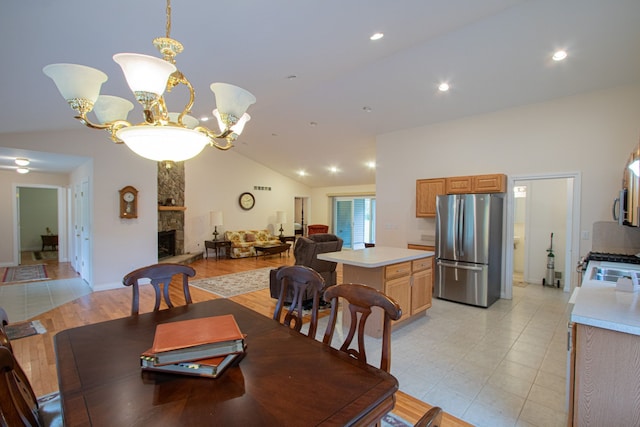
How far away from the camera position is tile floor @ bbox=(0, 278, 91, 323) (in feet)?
13.1

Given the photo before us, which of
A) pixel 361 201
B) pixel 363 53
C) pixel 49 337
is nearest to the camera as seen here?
pixel 49 337

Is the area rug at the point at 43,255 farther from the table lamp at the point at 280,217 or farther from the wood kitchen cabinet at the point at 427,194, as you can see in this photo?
the wood kitchen cabinet at the point at 427,194

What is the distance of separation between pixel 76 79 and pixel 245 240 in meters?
7.92

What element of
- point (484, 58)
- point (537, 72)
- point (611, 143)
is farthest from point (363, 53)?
point (611, 143)

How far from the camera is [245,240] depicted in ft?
29.9

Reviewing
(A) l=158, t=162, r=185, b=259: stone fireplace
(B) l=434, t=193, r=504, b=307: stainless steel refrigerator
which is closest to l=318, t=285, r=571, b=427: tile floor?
(B) l=434, t=193, r=504, b=307: stainless steel refrigerator

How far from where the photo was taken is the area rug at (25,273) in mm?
5703

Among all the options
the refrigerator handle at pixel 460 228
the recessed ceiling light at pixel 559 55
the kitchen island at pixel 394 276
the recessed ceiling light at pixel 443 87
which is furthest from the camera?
the refrigerator handle at pixel 460 228

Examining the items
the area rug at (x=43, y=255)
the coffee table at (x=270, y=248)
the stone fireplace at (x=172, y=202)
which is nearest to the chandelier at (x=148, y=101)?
the coffee table at (x=270, y=248)

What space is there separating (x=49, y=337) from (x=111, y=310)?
2.85 feet

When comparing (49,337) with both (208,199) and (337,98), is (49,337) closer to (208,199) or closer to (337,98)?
(337,98)

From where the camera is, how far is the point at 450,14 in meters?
2.86

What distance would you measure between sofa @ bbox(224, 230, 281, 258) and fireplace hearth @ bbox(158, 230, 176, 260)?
1409 millimetres

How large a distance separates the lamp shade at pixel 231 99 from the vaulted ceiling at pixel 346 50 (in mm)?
811
